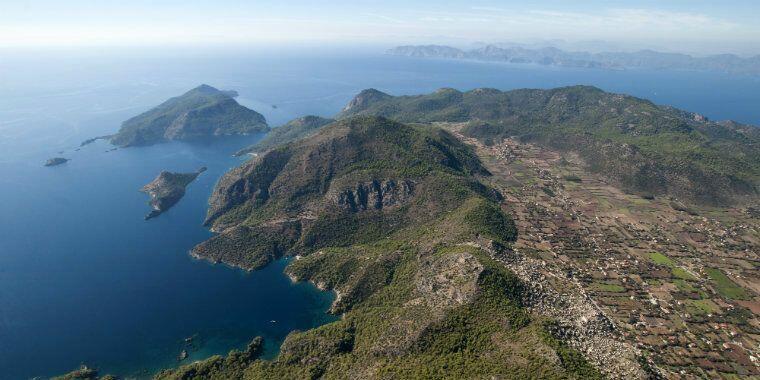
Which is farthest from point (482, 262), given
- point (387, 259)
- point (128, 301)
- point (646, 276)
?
point (128, 301)

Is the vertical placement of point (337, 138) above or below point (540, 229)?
above

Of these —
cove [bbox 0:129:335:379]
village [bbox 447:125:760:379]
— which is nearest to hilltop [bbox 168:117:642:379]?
village [bbox 447:125:760:379]

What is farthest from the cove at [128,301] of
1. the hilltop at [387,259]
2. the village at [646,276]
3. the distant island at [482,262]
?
the village at [646,276]

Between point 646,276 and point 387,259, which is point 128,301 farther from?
point 646,276

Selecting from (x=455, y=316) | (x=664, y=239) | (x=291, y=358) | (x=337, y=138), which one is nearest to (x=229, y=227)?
(x=337, y=138)

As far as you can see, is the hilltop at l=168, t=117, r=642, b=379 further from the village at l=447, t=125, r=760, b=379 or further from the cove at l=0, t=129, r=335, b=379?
the cove at l=0, t=129, r=335, b=379

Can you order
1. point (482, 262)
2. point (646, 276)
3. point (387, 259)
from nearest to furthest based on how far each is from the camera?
point (482, 262) < point (646, 276) < point (387, 259)

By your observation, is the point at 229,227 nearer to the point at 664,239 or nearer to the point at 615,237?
the point at 615,237

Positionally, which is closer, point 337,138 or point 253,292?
point 253,292

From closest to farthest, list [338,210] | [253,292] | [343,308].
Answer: [343,308]
[253,292]
[338,210]

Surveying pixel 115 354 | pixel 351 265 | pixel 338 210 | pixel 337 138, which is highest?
pixel 337 138

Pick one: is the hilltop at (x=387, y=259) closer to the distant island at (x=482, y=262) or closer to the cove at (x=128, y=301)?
the distant island at (x=482, y=262)
